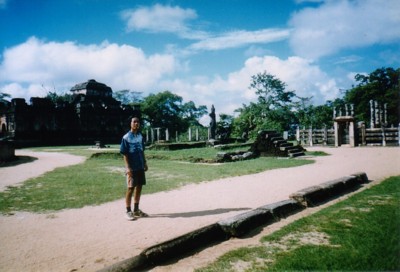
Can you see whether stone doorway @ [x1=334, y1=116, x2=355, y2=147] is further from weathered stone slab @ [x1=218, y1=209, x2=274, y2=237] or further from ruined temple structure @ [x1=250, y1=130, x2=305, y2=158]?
weathered stone slab @ [x1=218, y1=209, x2=274, y2=237]

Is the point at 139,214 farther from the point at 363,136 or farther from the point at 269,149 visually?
the point at 363,136

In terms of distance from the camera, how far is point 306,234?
4.45 meters

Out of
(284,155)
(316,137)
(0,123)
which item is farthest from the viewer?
(0,123)

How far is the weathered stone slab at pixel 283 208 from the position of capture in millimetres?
5386

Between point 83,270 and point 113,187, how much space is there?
5.13 metres

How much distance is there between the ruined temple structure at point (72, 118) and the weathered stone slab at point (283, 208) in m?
39.1

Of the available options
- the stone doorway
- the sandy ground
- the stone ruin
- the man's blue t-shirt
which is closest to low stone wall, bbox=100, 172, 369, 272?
the sandy ground

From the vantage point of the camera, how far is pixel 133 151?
19.1 ft

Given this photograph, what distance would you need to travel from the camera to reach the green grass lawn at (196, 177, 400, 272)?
11.2ft

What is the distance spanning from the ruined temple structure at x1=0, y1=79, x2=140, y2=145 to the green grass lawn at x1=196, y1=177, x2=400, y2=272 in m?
40.0

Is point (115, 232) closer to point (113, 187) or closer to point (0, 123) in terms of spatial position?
point (113, 187)

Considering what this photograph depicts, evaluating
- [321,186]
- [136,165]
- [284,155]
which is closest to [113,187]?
[136,165]

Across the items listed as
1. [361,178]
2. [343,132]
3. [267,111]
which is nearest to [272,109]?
[267,111]

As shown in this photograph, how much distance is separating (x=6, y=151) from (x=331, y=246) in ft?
58.0
